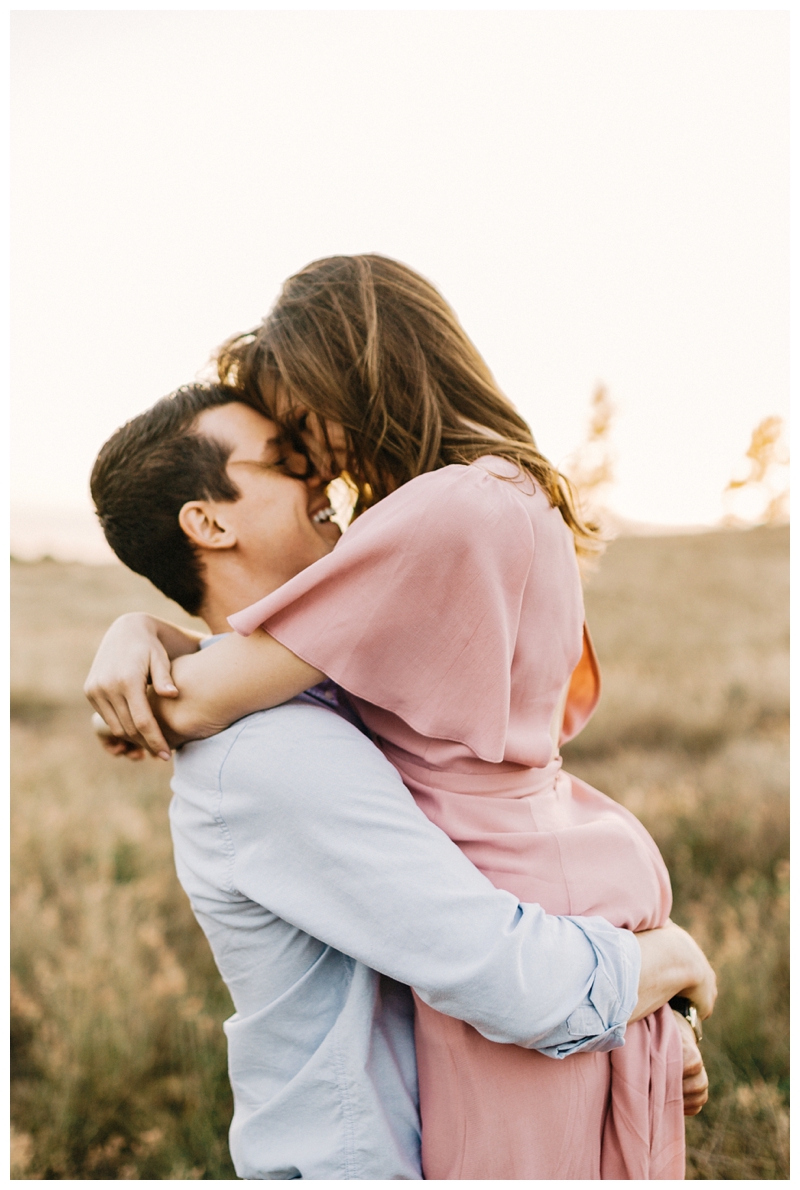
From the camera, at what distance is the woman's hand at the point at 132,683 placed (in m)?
1.48

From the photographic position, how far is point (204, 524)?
1.70 meters

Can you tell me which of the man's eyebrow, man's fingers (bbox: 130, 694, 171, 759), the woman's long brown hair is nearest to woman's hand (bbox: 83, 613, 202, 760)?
man's fingers (bbox: 130, 694, 171, 759)

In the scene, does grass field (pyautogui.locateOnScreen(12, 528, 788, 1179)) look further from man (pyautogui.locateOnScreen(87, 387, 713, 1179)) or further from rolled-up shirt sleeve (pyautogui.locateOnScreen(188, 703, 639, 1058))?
rolled-up shirt sleeve (pyautogui.locateOnScreen(188, 703, 639, 1058))

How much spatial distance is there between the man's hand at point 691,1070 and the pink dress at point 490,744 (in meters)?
0.06

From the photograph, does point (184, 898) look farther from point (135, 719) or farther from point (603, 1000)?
point (603, 1000)

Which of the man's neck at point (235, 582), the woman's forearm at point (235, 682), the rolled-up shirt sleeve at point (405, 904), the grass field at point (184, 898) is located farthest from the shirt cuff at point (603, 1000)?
the grass field at point (184, 898)

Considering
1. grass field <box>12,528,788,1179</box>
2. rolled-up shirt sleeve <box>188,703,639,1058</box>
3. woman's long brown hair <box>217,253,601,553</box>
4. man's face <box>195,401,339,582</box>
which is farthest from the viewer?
grass field <box>12,528,788,1179</box>

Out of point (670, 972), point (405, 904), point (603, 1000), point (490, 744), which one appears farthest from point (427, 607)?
point (670, 972)

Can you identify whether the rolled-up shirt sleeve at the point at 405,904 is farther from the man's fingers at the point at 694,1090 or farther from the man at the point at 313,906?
the man's fingers at the point at 694,1090

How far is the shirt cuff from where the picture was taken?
125cm

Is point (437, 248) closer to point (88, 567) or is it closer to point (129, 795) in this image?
point (129, 795)

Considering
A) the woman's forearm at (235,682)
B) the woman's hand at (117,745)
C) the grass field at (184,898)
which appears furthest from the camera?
the grass field at (184,898)

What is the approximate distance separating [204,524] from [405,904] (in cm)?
90

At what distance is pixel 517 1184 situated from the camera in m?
1.37
